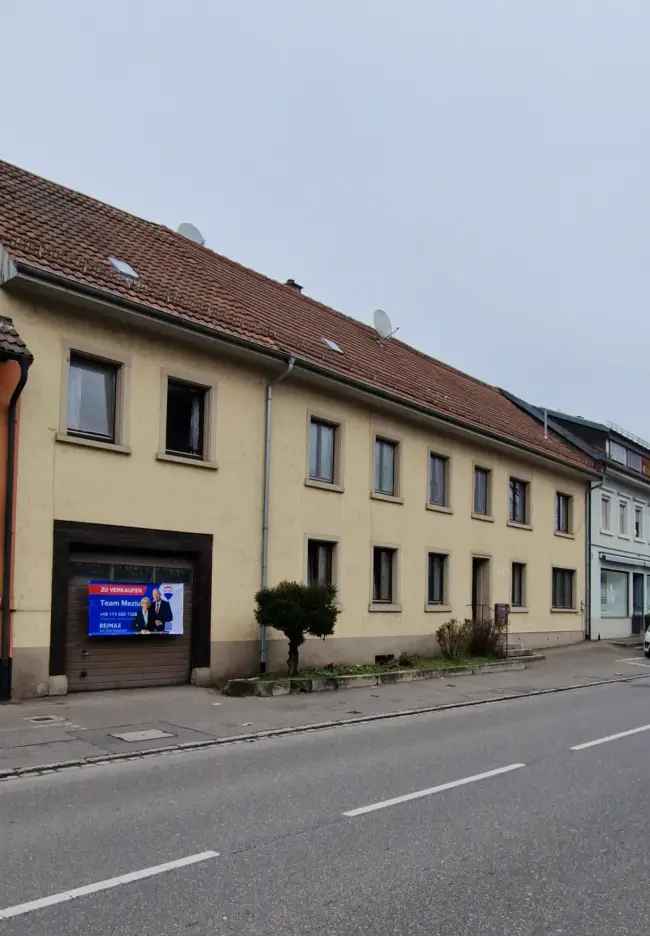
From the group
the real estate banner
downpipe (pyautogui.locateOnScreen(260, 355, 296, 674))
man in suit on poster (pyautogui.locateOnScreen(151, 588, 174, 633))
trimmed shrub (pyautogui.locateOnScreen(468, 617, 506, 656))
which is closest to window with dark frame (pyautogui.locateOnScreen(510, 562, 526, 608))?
trimmed shrub (pyautogui.locateOnScreen(468, 617, 506, 656))

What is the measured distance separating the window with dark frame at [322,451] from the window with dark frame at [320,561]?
1.38m

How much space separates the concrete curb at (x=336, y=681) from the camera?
14523 mm

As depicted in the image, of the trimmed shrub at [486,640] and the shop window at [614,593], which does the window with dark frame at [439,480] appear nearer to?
the trimmed shrub at [486,640]

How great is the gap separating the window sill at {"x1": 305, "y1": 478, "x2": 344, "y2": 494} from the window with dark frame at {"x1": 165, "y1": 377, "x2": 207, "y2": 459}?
2951 millimetres

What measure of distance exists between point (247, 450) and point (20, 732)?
7.60 m

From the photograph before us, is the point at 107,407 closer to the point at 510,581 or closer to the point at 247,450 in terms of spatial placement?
the point at 247,450

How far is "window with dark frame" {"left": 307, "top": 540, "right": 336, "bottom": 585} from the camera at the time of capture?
61.1 ft

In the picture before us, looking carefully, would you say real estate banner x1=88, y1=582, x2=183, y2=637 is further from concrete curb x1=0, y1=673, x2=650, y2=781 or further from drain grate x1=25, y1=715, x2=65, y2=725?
concrete curb x1=0, y1=673, x2=650, y2=781

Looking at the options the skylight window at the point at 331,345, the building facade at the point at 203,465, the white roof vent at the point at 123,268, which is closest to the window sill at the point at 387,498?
the building facade at the point at 203,465

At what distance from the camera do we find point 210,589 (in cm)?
1584

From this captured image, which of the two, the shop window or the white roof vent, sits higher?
the white roof vent

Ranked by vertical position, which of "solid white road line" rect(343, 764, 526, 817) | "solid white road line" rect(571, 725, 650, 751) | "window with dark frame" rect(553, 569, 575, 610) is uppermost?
"window with dark frame" rect(553, 569, 575, 610)

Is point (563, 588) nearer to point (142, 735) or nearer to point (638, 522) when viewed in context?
point (638, 522)

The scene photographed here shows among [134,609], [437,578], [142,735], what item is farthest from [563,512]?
[142,735]
